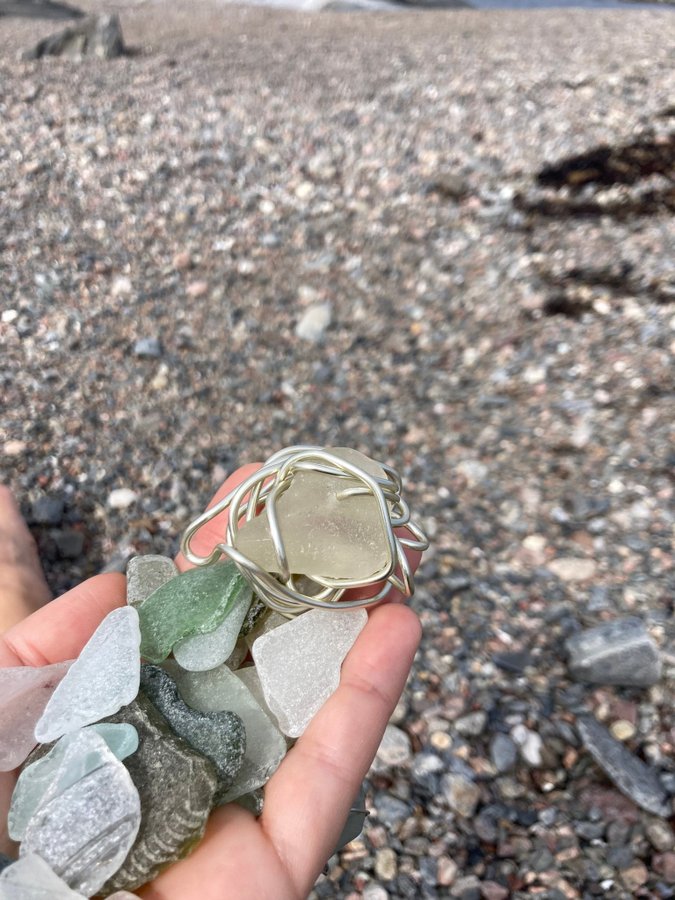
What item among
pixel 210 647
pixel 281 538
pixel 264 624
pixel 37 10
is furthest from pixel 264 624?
pixel 37 10

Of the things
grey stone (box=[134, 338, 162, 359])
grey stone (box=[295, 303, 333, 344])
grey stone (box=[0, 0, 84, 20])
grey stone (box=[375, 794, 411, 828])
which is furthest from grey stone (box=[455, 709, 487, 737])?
grey stone (box=[0, 0, 84, 20])

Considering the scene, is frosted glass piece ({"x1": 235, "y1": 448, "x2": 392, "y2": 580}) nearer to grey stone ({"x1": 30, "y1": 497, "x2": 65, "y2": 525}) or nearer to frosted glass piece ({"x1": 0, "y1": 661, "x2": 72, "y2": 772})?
frosted glass piece ({"x1": 0, "y1": 661, "x2": 72, "y2": 772})

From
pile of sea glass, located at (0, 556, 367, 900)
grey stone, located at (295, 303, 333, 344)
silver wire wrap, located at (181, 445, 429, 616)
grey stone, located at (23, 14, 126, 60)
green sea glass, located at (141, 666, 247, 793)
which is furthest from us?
grey stone, located at (23, 14, 126, 60)

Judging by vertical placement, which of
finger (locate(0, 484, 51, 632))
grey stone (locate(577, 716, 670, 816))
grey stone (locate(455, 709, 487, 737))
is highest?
finger (locate(0, 484, 51, 632))

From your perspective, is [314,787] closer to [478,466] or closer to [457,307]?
[478,466]

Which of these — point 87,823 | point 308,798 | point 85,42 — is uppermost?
point 85,42

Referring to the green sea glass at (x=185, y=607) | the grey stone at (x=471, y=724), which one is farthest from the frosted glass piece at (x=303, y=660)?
the grey stone at (x=471, y=724)

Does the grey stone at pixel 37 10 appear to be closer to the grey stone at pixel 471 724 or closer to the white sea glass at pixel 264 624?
the white sea glass at pixel 264 624

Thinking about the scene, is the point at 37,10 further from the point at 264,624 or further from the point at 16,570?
the point at 264,624
